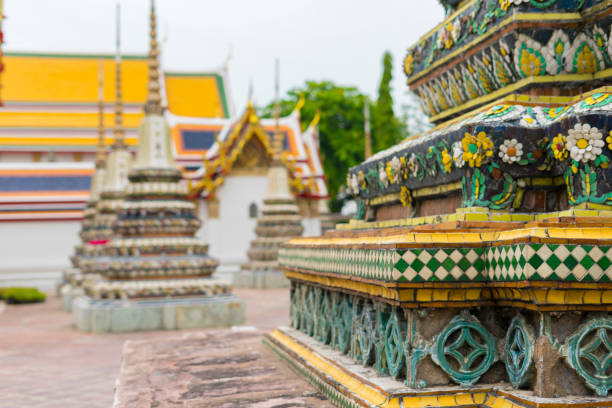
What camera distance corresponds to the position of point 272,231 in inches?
915

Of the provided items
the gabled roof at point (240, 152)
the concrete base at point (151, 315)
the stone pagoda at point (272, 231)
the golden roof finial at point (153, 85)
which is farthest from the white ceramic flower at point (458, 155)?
the gabled roof at point (240, 152)

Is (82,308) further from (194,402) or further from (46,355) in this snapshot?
(194,402)

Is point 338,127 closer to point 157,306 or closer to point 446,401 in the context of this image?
point 157,306

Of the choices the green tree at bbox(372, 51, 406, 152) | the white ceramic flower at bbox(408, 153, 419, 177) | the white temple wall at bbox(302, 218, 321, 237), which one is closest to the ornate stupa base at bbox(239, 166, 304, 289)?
the white temple wall at bbox(302, 218, 321, 237)

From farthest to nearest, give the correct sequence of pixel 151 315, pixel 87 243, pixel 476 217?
1. pixel 87 243
2. pixel 151 315
3. pixel 476 217

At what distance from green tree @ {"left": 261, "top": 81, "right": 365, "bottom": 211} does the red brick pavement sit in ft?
88.9

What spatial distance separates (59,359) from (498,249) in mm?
7296

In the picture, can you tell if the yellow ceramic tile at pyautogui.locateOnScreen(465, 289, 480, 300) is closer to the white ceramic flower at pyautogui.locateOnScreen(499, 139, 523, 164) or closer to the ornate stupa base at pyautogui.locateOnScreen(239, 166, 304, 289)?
the white ceramic flower at pyautogui.locateOnScreen(499, 139, 523, 164)

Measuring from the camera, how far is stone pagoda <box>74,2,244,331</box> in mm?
11516

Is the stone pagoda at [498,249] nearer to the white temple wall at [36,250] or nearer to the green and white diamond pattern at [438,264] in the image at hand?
the green and white diamond pattern at [438,264]

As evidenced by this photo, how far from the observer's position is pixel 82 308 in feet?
38.7

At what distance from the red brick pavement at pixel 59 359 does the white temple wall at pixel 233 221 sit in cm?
1083

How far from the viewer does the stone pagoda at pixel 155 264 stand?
11.5 metres

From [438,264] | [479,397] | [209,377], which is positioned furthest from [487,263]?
[209,377]
